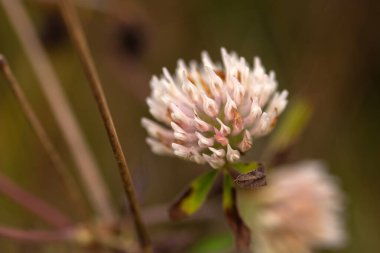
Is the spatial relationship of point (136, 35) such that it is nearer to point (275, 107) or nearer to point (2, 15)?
point (2, 15)

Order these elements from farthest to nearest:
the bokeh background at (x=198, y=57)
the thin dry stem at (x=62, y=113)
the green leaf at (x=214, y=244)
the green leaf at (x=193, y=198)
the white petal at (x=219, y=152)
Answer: the bokeh background at (x=198, y=57) < the thin dry stem at (x=62, y=113) < the green leaf at (x=214, y=244) < the green leaf at (x=193, y=198) < the white petal at (x=219, y=152)

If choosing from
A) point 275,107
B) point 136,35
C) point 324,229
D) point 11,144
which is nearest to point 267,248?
point 324,229

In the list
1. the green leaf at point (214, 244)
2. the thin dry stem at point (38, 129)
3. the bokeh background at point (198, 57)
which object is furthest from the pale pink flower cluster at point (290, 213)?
the bokeh background at point (198, 57)

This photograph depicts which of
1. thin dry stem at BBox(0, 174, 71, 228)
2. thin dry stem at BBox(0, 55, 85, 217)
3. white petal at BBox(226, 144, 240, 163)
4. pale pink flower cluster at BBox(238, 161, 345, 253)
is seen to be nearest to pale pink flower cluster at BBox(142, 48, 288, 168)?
white petal at BBox(226, 144, 240, 163)

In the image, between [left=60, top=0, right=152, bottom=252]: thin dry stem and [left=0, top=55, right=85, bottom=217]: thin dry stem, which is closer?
[left=60, top=0, right=152, bottom=252]: thin dry stem

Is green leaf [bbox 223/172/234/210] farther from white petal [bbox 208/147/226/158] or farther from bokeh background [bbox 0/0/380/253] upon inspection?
bokeh background [bbox 0/0/380/253]

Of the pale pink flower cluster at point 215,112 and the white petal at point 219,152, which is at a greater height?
the pale pink flower cluster at point 215,112

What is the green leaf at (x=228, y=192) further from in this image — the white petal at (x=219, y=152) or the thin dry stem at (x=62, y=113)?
the thin dry stem at (x=62, y=113)
